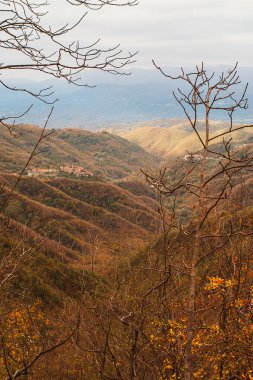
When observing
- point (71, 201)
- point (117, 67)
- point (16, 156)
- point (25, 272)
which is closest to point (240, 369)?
point (117, 67)

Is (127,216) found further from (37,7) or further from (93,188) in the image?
(37,7)

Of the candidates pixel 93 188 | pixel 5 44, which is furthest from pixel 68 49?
pixel 93 188

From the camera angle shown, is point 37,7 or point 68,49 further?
point 37,7

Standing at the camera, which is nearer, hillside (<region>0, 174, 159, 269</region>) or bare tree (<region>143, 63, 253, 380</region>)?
bare tree (<region>143, 63, 253, 380</region>)

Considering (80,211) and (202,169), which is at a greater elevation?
(80,211)

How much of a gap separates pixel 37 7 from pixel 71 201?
91.9 meters

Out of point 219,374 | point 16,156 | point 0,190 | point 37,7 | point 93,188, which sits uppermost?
point 16,156

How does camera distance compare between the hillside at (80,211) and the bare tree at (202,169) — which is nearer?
the bare tree at (202,169)

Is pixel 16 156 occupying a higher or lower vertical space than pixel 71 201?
higher

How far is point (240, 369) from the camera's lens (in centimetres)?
797

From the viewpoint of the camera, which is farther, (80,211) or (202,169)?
(80,211)

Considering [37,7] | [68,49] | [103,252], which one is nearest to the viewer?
[68,49]

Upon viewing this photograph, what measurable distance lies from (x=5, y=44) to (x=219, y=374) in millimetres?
7169

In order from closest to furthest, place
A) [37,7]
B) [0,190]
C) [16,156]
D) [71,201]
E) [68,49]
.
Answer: [68,49] → [37,7] → [0,190] → [71,201] → [16,156]
